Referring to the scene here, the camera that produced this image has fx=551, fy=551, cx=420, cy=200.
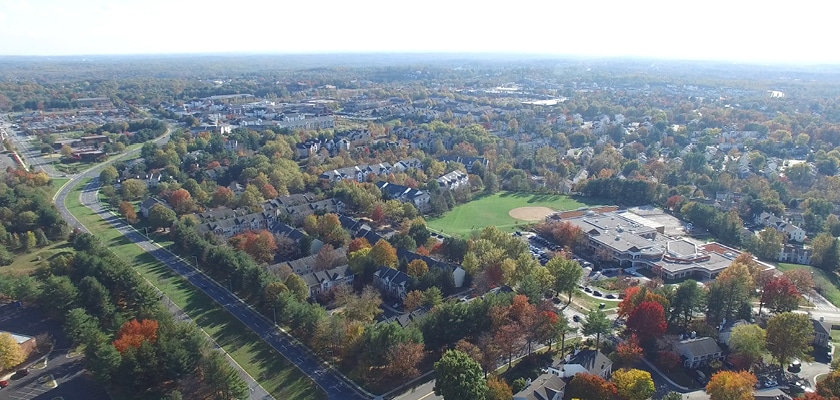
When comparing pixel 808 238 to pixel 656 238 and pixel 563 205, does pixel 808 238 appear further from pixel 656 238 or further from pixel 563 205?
pixel 563 205

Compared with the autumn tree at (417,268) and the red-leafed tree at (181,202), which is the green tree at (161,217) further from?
the autumn tree at (417,268)

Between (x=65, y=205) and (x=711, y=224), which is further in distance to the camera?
(x=65, y=205)

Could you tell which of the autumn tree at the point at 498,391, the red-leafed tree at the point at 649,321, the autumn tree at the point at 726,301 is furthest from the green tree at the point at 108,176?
the autumn tree at the point at 726,301

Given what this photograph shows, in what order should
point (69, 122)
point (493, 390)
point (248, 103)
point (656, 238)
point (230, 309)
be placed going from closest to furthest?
point (493, 390) → point (230, 309) → point (656, 238) → point (69, 122) → point (248, 103)

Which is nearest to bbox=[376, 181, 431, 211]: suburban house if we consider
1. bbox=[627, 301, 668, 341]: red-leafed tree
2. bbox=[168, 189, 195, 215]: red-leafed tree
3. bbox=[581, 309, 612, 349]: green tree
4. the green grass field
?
the green grass field

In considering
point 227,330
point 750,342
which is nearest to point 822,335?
point 750,342

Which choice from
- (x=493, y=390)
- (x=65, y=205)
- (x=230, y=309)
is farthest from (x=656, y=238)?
(x=65, y=205)

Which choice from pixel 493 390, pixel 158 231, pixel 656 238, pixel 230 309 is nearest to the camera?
pixel 493 390

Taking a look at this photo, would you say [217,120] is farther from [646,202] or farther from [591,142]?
[646,202]
